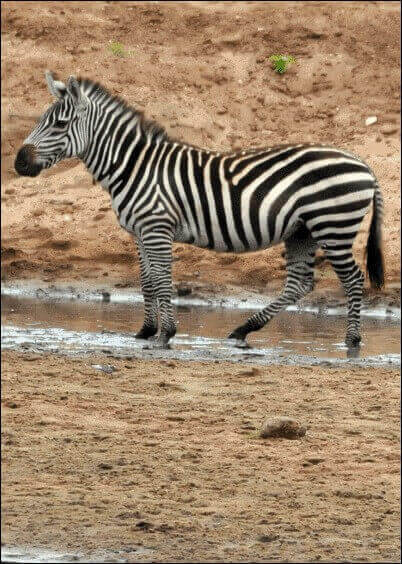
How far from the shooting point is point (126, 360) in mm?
10367

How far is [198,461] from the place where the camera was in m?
7.37

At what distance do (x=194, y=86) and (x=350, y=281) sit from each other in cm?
931

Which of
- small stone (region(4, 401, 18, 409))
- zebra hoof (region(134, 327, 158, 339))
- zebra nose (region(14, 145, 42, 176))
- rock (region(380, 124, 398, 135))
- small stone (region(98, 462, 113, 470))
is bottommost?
small stone (region(98, 462, 113, 470))

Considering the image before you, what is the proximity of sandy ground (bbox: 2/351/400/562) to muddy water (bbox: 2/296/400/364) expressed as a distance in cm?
67

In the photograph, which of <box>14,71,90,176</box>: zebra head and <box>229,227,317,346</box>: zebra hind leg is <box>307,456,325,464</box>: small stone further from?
<box>14,71,90,176</box>: zebra head

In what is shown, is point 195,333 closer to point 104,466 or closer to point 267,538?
point 104,466

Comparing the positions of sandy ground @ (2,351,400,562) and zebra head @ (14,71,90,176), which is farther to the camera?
zebra head @ (14,71,90,176)

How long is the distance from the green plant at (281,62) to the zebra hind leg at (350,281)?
31.4 feet

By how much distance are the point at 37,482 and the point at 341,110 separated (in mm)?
14182

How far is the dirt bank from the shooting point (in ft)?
56.1

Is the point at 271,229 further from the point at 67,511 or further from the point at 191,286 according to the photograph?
the point at 67,511

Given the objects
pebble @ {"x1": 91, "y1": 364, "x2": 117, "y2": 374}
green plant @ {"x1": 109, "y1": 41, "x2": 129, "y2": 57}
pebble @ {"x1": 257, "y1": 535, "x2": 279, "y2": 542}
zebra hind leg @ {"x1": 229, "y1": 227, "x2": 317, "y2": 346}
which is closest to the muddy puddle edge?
zebra hind leg @ {"x1": 229, "y1": 227, "x2": 317, "y2": 346}

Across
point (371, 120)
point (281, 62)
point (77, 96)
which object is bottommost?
point (77, 96)

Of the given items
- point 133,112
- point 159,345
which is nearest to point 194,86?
point 133,112
